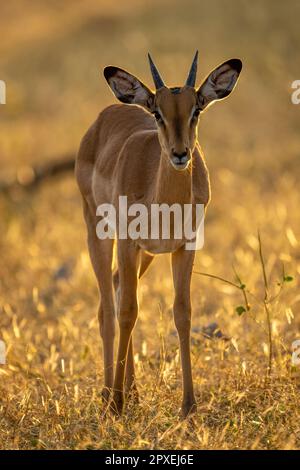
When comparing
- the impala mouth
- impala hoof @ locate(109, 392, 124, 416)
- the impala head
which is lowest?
impala hoof @ locate(109, 392, 124, 416)

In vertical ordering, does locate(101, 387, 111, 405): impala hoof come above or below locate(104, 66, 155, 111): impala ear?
below

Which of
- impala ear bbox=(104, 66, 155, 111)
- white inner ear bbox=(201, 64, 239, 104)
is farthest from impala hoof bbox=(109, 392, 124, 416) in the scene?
white inner ear bbox=(201, 64, 239, 104)

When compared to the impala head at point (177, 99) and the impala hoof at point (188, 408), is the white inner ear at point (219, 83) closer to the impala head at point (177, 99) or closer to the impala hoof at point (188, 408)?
the impala head at point (177, 99)

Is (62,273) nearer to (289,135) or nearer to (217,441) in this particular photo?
Answer: (217,441)

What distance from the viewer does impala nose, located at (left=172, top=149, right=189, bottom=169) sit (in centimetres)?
549

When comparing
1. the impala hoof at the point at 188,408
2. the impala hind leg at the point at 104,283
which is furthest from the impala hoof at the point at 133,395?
the impala hind leg at the point at 104,283

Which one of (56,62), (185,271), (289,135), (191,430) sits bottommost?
(191,430)

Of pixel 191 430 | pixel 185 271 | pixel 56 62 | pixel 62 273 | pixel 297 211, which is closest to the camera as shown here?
pixel 191 430

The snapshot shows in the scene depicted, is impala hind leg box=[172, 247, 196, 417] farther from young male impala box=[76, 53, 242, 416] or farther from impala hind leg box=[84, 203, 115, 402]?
impala hind leg box=[84, 203, 115, 402]

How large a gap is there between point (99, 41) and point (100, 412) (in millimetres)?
22497

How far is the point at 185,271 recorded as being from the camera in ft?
20.3

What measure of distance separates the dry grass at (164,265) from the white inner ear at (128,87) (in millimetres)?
1572

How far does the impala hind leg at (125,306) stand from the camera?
615 cm
